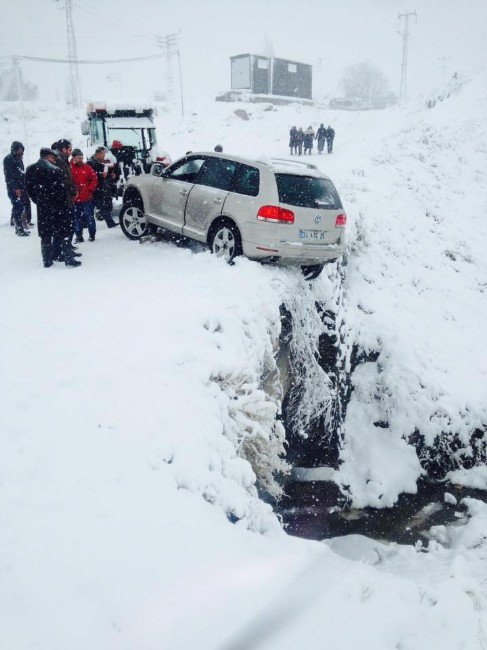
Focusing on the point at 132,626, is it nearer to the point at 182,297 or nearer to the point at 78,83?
the point at 182,297

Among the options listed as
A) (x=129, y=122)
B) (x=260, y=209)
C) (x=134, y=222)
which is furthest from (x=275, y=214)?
(x=129, y=122)

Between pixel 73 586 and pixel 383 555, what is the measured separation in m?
5.49

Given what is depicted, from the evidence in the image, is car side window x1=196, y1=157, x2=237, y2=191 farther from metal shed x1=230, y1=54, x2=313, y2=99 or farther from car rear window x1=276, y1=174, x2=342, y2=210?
metal shed x1=230, y1=54, x2=313, y2=99

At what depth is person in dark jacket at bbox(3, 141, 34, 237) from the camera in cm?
986

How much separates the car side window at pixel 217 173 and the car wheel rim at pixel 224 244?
0.72 m

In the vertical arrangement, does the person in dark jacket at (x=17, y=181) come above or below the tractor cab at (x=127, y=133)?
below

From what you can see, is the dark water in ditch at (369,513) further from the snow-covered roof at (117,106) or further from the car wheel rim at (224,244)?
the snow-covered roof at (117,106)

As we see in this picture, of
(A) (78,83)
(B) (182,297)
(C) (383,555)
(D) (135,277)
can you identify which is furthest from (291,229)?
(A) (78,83)

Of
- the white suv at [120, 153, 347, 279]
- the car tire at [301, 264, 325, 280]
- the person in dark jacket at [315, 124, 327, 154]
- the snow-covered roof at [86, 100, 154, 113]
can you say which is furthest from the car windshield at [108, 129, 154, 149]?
the person in dark jacket at [315, 124, 327, 154]

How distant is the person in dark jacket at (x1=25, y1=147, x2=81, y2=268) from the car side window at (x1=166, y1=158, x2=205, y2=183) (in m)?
1.99

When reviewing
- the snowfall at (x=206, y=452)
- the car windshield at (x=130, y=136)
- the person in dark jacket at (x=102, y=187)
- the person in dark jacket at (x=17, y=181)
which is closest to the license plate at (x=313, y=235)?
the snowfall at (x=206, y=452)

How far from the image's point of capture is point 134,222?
947 centimetres

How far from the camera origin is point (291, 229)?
691 centimetres

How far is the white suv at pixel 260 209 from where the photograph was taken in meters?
6.89
